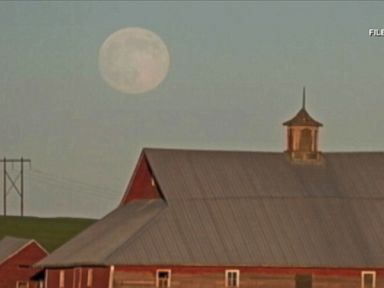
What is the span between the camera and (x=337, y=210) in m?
83.3

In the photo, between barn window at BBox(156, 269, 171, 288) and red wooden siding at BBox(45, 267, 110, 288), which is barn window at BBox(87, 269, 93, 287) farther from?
barn window at BBox(156, 269, 171, 288)

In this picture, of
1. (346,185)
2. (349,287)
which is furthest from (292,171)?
(349,287)

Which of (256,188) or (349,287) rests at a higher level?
(256,188)

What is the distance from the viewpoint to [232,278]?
79188 mm

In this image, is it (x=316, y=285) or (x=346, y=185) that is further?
(x=346, y=185)

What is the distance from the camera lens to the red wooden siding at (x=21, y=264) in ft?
343

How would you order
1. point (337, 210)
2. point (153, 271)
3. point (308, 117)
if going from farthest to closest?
point (308, 117)
point (337, 210)
point (153, 271)

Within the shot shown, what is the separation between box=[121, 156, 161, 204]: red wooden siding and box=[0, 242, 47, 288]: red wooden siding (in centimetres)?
1891

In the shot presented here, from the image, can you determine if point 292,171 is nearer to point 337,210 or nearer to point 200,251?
point 337,210

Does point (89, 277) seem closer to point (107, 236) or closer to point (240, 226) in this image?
point (107, 236)

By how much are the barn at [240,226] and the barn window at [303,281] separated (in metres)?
0.05

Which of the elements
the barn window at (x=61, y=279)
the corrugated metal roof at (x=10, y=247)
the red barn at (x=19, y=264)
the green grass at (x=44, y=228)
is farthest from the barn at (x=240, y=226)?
the green grass at (x=44, y=228)

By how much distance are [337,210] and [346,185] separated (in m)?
2.28

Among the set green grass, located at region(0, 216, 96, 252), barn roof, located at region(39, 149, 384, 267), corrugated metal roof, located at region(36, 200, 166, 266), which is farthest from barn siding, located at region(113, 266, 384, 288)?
green grass, located at region(0, 216, 96, 252)
